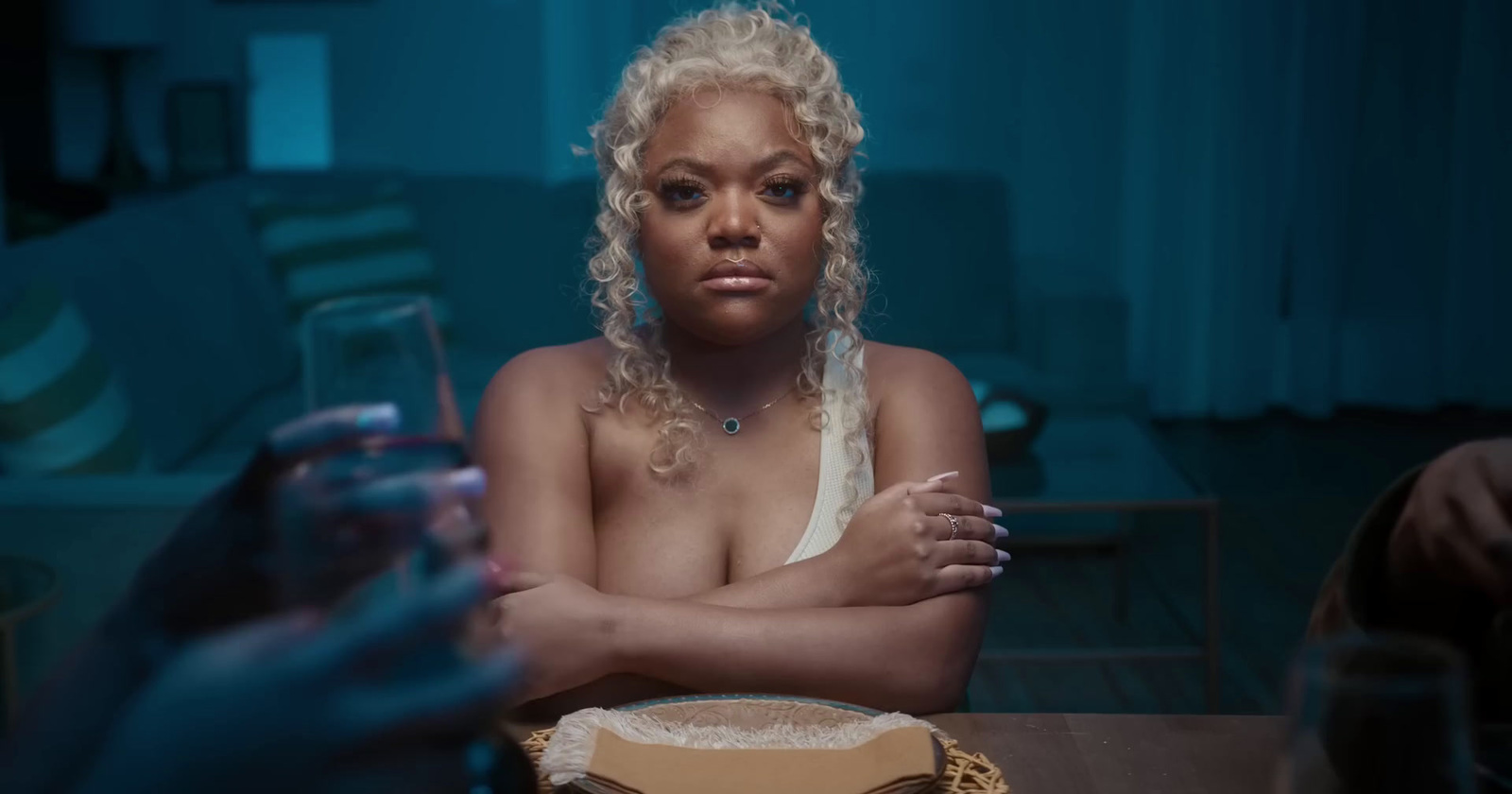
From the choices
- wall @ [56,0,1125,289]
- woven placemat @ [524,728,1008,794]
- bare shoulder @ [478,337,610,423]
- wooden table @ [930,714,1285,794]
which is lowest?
wooden table @ [930,714,1285,794]

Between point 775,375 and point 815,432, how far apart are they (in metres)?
0.07

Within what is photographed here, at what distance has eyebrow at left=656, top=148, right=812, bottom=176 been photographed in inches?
52.7

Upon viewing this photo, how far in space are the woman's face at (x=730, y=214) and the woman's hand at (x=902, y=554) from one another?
0.73 feet

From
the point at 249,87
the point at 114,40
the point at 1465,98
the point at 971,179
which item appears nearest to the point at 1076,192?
the point at 971,179

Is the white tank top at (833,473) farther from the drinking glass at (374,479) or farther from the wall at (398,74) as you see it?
the wall at (398,74)

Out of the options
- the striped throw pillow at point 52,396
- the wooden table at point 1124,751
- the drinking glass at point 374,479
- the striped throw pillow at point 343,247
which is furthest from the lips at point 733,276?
the striped throw pillow at point 343,247

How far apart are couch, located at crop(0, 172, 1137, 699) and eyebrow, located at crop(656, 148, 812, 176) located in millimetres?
289

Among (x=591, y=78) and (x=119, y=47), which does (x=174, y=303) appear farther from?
(x=591, y=78)

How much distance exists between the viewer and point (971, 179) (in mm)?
3494

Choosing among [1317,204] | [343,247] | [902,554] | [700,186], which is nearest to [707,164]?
[700,186]

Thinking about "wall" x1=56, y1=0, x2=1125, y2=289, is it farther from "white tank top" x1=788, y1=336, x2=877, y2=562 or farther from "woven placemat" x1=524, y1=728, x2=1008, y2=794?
"woven placemat" x1=524, y1=728, x2=1008, y2=794

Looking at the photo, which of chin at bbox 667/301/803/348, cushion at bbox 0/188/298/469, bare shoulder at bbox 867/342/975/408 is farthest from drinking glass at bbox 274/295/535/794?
cushion at bbox 0/188/298/469

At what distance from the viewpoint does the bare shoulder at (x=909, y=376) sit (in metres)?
1.43

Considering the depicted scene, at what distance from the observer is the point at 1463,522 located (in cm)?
88
